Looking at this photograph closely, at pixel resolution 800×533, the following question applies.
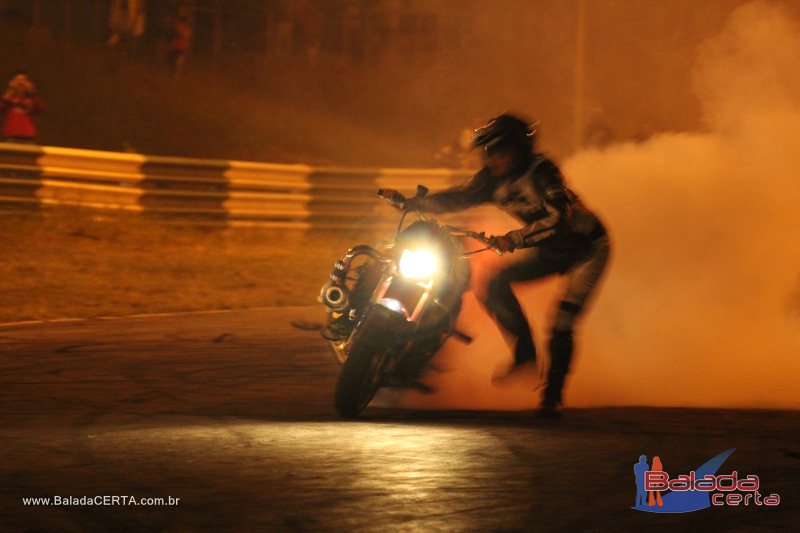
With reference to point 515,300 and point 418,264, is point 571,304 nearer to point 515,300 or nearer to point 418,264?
point 515,300

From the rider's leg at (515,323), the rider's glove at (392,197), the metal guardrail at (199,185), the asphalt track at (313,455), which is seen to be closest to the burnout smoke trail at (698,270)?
the rider's leg at (515,323)

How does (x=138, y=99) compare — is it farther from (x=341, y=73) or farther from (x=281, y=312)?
(x=281, y=312)

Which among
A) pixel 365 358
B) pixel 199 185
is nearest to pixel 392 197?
pixel 365 358

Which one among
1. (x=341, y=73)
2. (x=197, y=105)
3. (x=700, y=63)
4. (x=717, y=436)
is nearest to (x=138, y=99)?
(x=197, y=105)

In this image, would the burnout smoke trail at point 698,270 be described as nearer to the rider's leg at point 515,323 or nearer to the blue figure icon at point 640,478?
the rider's leg at point 515,323

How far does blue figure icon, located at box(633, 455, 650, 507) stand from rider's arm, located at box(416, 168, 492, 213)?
2.35m

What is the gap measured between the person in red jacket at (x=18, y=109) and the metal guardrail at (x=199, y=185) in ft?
4.79

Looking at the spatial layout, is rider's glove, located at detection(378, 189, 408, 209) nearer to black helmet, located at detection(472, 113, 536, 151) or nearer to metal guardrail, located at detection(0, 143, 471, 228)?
black helmet, located at detection(472, 113, 536, 151)

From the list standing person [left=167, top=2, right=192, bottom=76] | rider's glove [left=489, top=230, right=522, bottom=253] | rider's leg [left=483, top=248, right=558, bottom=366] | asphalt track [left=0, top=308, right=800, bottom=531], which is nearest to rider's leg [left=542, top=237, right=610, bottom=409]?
rider's leg [left=483, top=248, right=558, bottom=366]

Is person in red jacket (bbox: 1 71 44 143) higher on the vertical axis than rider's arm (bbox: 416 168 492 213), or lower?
higher

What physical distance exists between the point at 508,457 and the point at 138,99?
24369 millimetres

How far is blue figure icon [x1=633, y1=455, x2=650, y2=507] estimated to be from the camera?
580cm

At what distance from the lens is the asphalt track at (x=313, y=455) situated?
5449 millimetres

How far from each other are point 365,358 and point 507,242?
3.77ft
